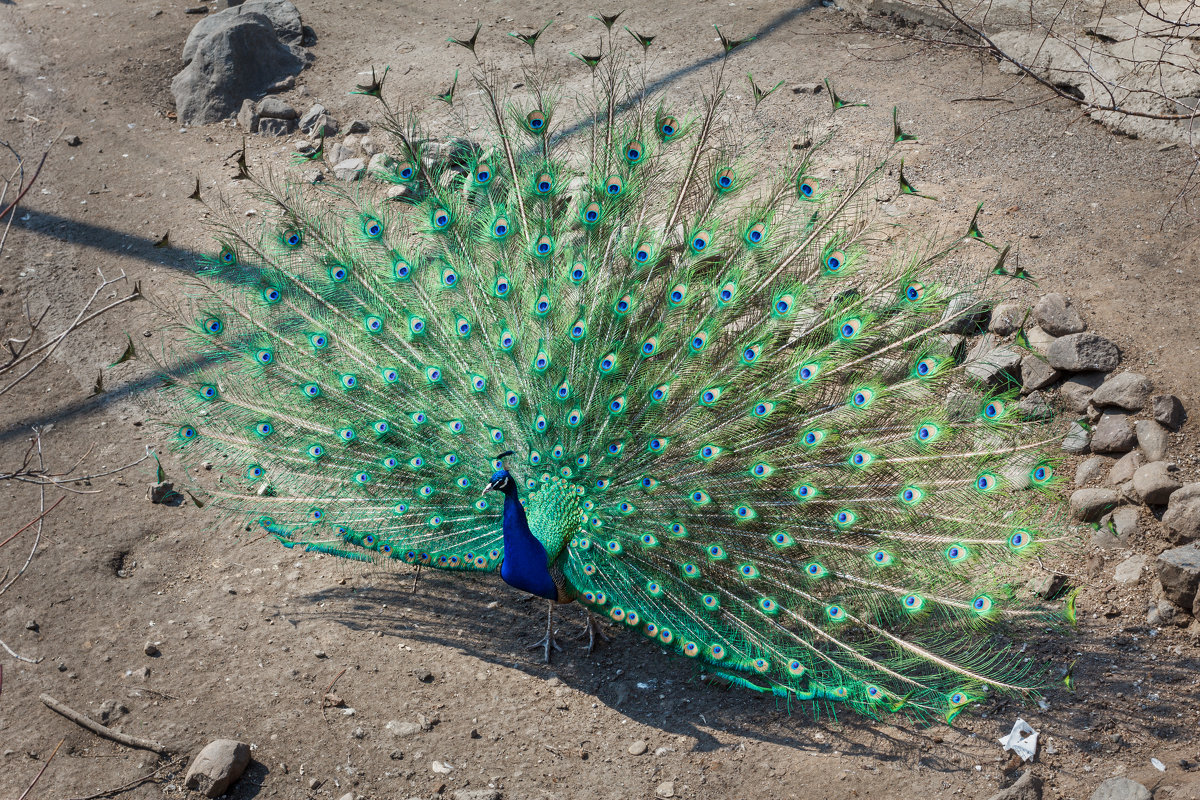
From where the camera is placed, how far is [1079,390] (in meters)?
5.71

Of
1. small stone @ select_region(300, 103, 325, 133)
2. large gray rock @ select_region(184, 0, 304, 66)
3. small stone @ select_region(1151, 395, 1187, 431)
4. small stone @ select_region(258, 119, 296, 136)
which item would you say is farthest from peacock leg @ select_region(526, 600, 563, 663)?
large gray rock @ select_region(184, 0, 304, 66)

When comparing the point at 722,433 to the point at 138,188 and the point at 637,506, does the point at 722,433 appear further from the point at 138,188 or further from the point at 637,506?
the point at 138,188

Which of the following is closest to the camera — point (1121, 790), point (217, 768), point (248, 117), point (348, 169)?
point (1121, 790)

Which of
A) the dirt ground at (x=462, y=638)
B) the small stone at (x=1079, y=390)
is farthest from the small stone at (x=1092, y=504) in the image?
the small stone at (x=1079, y=390)

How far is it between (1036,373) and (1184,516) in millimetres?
1330

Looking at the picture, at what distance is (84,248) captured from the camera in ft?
26.5

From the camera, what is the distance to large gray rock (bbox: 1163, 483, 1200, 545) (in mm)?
4758

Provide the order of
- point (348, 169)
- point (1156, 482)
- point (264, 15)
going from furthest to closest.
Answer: point (264, 15) → point (348, 169) → point (1156, 482)

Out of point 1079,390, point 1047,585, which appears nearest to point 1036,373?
point 1079,390

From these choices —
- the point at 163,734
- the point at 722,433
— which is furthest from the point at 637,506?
the point at 163,734

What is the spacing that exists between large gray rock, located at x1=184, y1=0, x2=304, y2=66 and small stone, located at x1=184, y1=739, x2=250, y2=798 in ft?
26.1

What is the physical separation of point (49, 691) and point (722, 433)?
3.51 metres

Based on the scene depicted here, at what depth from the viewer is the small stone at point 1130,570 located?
15.9 feet

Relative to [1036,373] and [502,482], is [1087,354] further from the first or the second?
[502,482]
